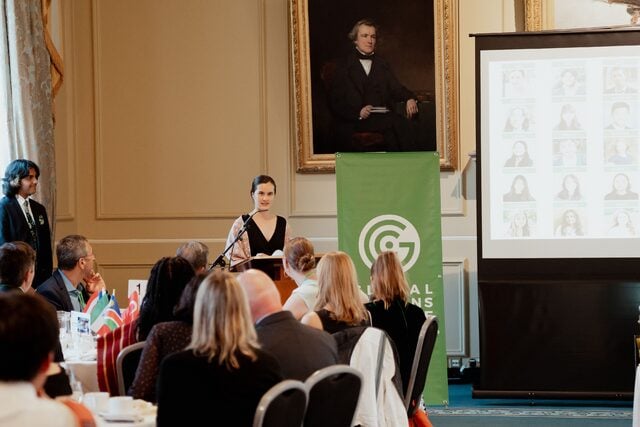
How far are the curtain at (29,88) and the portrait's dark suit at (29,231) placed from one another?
525mm

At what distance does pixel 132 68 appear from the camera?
862 centimetres

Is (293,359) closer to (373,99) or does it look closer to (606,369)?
(606,369)

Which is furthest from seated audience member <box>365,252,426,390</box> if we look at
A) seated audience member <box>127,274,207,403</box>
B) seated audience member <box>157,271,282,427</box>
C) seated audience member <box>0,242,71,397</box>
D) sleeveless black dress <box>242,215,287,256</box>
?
sleeveless black dress <box>242,215,287,256</box>

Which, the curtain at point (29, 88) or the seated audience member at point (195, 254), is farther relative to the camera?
the curtain at point (29, 88)

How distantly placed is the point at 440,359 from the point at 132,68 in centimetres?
356

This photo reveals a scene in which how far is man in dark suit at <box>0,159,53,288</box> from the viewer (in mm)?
6785

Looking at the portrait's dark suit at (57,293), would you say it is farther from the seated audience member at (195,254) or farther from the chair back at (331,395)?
the chair back at (331,395)

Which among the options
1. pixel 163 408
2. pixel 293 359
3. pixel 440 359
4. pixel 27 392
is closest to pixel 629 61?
pixel 440 359

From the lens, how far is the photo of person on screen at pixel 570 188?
7.35 metres

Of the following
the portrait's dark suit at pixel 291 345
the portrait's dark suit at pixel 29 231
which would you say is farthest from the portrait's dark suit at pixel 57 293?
the portrait's dark suit at pixel 291 345

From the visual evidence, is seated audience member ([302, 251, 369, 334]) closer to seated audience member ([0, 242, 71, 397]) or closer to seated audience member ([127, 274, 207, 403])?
seated audience member ([127, 274, 207, 403])

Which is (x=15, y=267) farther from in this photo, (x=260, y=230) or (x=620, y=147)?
(x=620, y=147)

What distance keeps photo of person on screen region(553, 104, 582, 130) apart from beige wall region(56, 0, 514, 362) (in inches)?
78.5

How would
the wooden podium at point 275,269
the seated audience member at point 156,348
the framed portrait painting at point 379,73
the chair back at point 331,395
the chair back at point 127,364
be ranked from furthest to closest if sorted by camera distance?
the framed portrait painting at point 379,73
the wooden podium at point 275,269
the chair back at point 127,364
the seated audience member at point 156,348
the chair back at point 331,395
